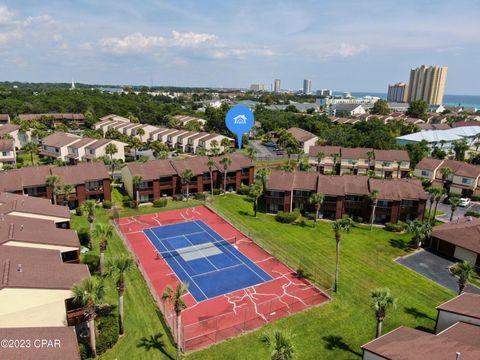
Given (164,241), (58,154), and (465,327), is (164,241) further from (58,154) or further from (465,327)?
(58,154)

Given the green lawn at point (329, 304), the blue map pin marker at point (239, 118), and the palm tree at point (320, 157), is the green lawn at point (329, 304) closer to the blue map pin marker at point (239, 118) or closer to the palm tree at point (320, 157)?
the palm tree at point (320, 157)

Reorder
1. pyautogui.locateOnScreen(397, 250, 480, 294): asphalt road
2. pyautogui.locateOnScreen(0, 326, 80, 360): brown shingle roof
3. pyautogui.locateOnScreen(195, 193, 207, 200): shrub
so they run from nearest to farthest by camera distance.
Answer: pyautogui.locateOnScreen(0, 326, 80, 360): brown shingle roof, pyautogui.locateOnScreen(397, 250, 480, 294): asphalt road, pyautogui.locateOnScreen(195, 193, 207, 200): shrub

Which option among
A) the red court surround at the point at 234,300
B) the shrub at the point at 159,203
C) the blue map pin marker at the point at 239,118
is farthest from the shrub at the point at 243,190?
the blue map pin marker at the point at 239,118

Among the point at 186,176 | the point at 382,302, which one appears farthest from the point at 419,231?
the point at 186,176

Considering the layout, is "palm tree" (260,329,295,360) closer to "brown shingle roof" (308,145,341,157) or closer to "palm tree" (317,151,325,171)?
"palm tree" (317,151,325,171)

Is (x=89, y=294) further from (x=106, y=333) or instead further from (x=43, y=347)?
(x=106, y=333)

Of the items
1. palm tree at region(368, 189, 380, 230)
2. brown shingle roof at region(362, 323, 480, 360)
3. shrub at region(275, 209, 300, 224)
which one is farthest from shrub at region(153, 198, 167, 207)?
brown shingle roof at region(362, 323, 480, 360)
